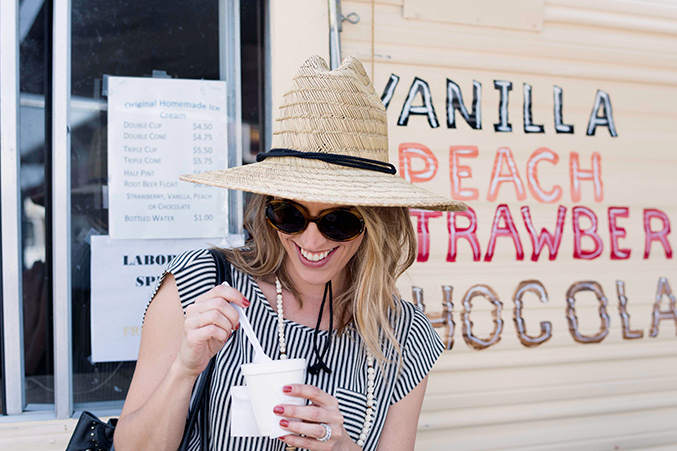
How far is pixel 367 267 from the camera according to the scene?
1.83 meters

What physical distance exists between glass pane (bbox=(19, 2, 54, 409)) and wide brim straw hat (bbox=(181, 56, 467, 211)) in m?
1.04

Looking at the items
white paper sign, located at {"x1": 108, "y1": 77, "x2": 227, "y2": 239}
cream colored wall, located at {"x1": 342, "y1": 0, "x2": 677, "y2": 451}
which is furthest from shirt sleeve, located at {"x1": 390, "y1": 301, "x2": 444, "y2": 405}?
white paper sign, located at {"x1": 108, "y1": 77, "x2": 227, "y2": 239}

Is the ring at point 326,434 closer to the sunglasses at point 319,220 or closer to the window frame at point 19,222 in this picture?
Answer: the sunglasses at point 319,220

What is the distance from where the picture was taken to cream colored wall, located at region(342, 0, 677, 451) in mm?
2834

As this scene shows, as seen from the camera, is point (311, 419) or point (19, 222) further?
point (19, 222)

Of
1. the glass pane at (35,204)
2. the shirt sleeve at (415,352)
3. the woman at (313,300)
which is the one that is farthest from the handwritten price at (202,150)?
the shirt sleeve at (415,352)

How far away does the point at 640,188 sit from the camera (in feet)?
10.6

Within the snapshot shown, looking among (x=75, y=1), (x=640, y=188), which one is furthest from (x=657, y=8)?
(x=75, y=1)

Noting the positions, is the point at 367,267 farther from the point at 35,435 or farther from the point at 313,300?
the point at 35,435

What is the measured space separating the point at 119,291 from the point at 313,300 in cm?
102

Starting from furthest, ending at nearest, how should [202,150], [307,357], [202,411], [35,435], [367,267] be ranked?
[202,150] → [35,435] → [367,267] → [307,357] → [202,411]

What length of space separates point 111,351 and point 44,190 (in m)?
0.74

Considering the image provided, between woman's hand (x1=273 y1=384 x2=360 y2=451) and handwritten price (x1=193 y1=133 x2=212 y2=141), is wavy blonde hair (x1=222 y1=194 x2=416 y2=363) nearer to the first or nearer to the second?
woman's hand (x1=273 y1=384 x2=360 y2=451)

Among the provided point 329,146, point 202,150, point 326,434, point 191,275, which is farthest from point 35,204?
point 326,434
